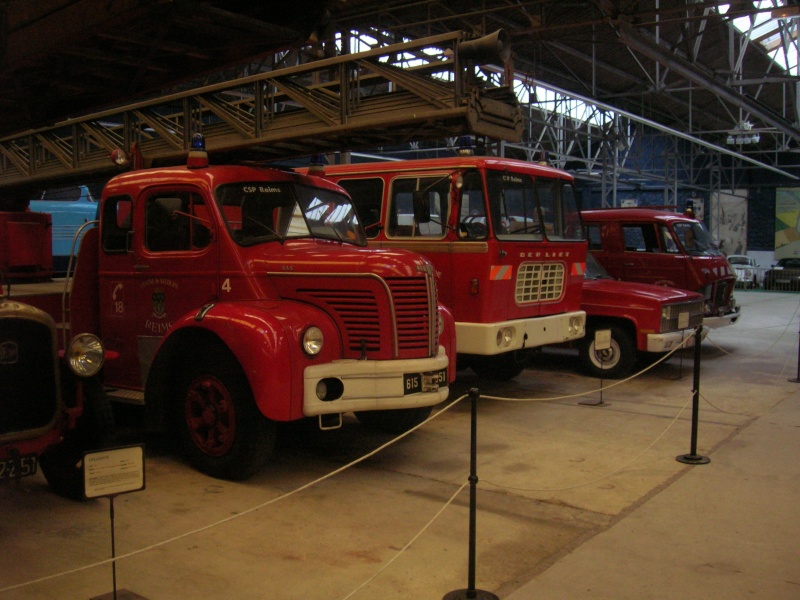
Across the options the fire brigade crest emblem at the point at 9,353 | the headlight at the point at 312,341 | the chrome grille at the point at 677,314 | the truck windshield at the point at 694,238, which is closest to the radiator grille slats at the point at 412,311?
the headlight at the point at 312,341

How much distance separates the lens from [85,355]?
16.5 feet

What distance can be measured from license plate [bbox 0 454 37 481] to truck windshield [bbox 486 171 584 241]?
17.0 feet

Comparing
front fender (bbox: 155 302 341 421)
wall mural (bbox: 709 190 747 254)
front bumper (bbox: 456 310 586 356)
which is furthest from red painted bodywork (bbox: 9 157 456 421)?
wall mural (bbox: 709 190 747 254)

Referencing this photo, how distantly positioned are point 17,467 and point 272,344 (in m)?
1.72

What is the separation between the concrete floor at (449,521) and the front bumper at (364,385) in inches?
26.0

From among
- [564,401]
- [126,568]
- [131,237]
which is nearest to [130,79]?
[131,237]

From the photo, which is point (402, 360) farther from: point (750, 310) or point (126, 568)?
point (750, 310)

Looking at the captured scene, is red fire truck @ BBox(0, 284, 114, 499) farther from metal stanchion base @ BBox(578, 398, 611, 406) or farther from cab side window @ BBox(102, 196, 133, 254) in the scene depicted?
metal stanchion base @ BBox(578, 398, 611, 406)

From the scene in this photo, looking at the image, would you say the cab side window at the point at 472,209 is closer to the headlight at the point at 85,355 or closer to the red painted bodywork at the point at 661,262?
the headlight at the point at 85,355

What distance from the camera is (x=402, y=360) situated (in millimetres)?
5832

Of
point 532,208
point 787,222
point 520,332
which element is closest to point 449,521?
point 520,332

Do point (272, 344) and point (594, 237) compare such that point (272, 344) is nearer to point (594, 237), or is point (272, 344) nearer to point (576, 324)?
point (576, 324)

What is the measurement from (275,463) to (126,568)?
2.12 m

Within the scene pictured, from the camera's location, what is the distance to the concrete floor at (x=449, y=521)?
4223 millimetres
